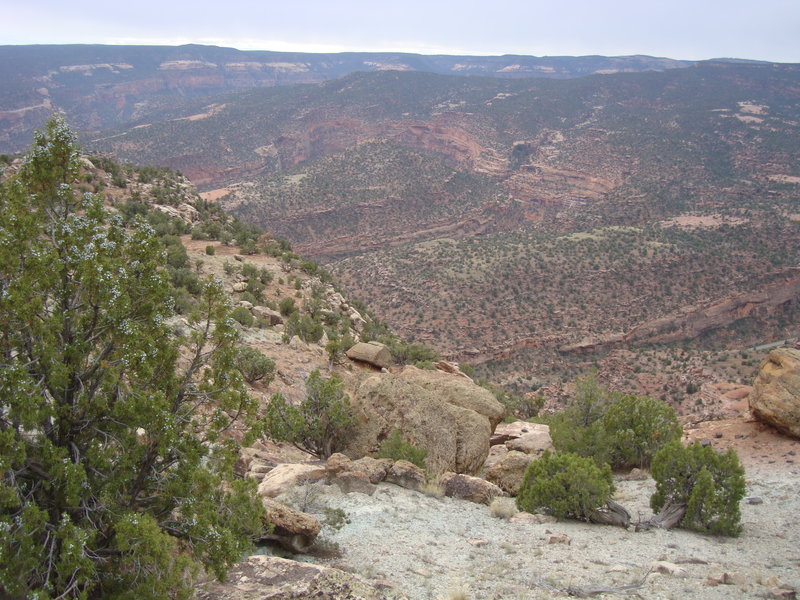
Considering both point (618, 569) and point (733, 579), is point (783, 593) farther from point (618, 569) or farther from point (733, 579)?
point (618, 569)

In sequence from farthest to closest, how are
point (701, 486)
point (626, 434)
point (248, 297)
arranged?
1. point (248, 297)
2. point (626, 434)
3. point (701, 486)

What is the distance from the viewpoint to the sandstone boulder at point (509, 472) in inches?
531

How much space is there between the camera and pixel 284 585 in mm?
6125

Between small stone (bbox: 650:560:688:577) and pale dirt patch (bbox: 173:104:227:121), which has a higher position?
pale dirt patch (bbox: 173:104:227:121)

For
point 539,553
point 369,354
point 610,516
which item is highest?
point 539,553

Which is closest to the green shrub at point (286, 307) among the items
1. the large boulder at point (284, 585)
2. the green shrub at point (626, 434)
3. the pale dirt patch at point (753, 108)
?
the green shrub at point (626, 434)

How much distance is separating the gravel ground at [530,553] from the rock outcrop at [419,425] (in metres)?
2.49

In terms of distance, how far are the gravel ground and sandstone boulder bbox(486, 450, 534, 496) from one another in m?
2.42

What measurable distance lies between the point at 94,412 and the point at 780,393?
17.8 meters

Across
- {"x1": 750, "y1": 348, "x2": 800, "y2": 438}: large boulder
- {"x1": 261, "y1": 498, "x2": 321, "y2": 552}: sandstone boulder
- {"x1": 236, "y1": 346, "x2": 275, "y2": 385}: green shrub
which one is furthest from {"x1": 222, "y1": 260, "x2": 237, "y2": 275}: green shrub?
{"x1": 750, "y1": 348, "x2": 800, "y2": 438}: large boulder

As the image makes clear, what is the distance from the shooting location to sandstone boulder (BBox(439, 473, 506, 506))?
11.6 metres

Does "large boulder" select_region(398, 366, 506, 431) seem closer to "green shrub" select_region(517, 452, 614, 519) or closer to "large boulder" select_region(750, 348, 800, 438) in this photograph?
"green shrub" select_region(517, 452, 614, 519)

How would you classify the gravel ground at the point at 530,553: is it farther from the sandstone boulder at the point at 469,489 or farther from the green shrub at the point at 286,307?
the green shrub at the point at 286,307

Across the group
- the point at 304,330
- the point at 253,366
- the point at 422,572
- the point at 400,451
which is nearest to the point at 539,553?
the point at 422,572
